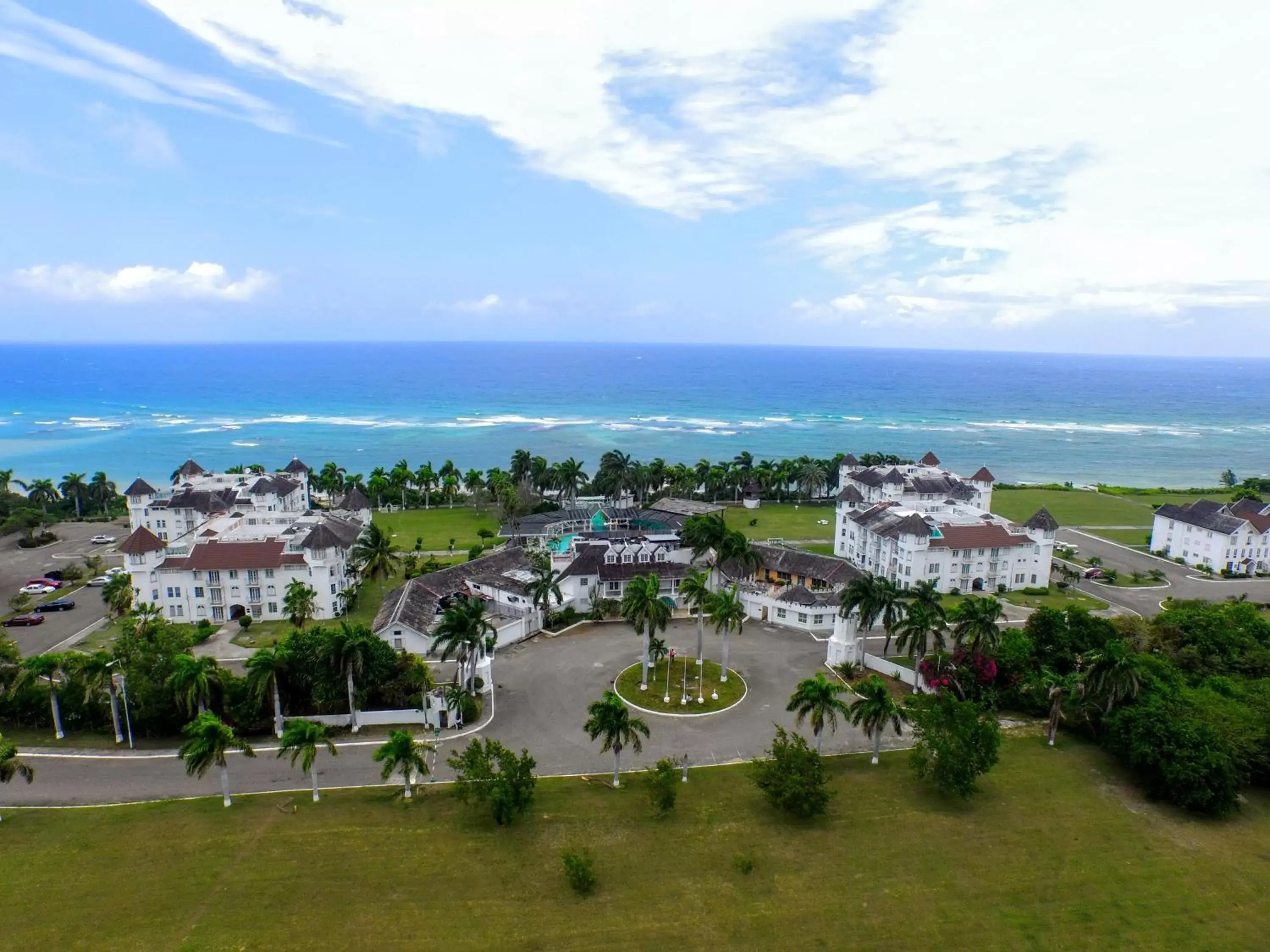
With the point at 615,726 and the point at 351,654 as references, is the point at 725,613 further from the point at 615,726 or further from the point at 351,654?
the point at 351,654

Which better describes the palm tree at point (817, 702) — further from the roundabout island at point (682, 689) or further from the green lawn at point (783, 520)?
the green lawn at point (783, 520)

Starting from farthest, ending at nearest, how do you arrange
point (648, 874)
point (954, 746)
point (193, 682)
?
point (193, 682) < point (954, 746) < point (648, 874)

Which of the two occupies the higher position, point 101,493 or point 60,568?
point 101,493

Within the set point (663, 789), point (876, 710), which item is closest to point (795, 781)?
point (663, 789)

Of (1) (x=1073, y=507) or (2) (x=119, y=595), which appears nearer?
(2) (x=119, y=595)

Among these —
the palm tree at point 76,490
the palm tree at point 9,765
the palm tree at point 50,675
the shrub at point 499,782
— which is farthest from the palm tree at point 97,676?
the palm tree at point 76,490

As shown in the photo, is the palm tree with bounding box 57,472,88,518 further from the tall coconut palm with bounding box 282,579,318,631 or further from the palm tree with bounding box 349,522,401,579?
the tall coconut palm with bounding box 282,579,318,631
